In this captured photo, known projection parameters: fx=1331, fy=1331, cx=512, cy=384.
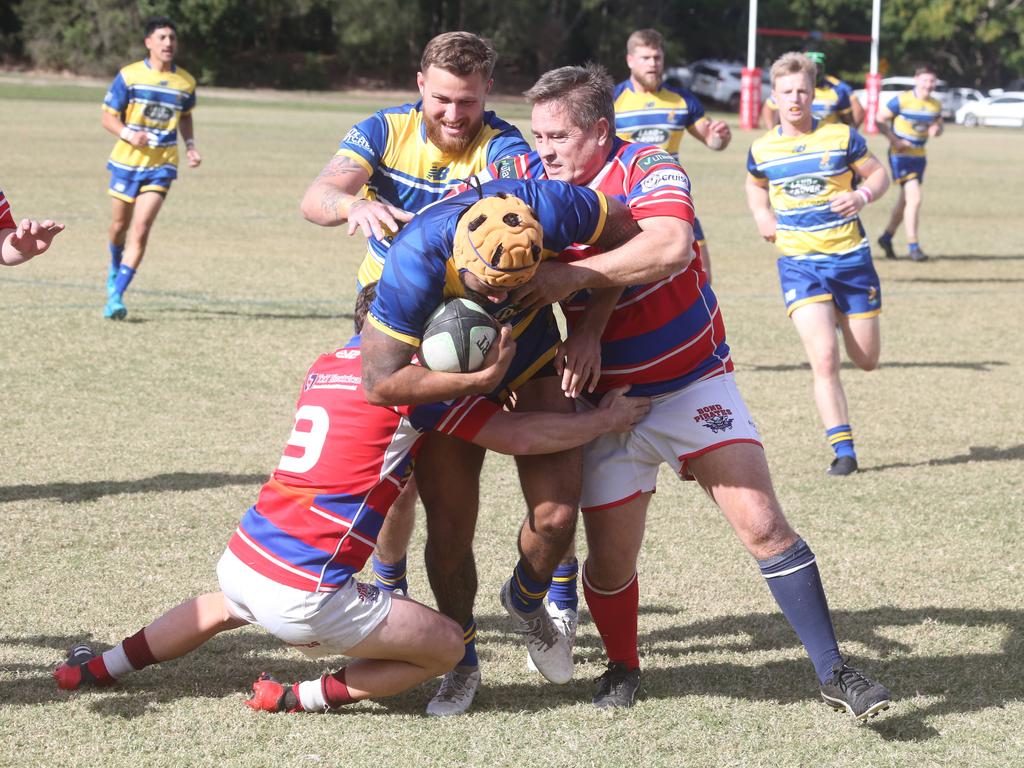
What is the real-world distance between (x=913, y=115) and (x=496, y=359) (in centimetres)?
1425

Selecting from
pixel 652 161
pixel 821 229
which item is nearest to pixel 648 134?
pixel 821 229

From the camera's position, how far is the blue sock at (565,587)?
5.09m

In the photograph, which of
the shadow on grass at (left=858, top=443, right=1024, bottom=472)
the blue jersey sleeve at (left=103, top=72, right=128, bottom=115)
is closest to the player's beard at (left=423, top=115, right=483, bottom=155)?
the shadow on grass at (left=858, top=443, right=1024, bottom=472)

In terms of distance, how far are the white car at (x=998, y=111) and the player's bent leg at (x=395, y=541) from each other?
53035 mm

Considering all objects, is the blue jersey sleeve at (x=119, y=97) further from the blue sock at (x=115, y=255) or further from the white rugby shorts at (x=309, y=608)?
the white rugby shorts at (x=309, y=608)

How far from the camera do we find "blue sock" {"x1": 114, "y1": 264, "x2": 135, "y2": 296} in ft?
36.1

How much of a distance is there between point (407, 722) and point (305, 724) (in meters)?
0.33

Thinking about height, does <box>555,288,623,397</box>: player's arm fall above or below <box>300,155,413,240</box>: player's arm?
below

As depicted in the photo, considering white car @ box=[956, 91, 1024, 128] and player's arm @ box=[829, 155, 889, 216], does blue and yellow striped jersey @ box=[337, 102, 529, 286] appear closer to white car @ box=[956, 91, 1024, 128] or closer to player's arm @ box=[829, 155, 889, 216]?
player's arm @ box=[829, 155, 889, 216]

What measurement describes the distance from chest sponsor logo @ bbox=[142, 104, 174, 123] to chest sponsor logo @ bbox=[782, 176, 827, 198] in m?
5.89

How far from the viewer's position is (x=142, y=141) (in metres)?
11.3

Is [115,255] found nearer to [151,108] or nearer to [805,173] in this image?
[151,108]

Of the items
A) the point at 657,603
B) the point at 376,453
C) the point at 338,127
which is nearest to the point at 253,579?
the point at 376,453

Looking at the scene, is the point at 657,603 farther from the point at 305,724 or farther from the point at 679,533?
the point at 305,724
